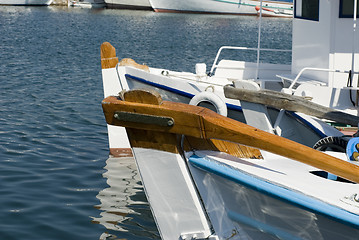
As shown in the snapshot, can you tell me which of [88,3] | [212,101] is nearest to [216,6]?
[88,3]

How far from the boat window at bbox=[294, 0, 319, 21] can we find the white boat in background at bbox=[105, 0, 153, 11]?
2278 inches

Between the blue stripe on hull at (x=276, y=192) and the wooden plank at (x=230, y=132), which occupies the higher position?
the wooden plank at (x=230, y=132)

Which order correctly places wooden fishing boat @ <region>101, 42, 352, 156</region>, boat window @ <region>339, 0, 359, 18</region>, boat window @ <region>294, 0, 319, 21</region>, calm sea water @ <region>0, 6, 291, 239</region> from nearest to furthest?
wooden fishing boat @ <region>101, 42, 352, 156</region>
calm sea water @ <region>0, 6, 291, 239</region>
boat window @ <region>339, 0, 359, 18</region>
boat window @ <region>294, 0, 319, 21</region>

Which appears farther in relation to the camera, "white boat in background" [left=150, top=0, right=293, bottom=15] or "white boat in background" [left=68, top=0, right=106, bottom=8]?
"white boat in background" [left=68, top=0, right=106, bottom=8]

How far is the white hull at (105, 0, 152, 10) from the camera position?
68.0 m

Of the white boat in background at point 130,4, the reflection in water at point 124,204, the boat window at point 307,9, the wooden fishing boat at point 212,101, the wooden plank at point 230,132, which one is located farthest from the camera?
the white boat in background at point 130,4

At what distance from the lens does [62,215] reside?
843 centimetres

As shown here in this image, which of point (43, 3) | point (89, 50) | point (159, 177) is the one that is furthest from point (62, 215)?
point (43, 3)

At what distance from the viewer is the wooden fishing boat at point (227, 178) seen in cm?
474

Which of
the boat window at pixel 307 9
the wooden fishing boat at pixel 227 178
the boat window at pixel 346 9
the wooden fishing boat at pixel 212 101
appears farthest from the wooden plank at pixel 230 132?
the boat window at pixel 307 9

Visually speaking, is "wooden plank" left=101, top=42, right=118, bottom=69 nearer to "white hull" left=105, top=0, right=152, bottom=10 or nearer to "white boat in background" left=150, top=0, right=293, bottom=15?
"white boat in background" left=150, top=0, right=293, bottom=15

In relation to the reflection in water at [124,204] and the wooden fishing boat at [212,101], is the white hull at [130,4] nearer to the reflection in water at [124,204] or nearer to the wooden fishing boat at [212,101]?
the wooden fishing boat at [212,101]

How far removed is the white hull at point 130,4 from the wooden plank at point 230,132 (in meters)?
64.4

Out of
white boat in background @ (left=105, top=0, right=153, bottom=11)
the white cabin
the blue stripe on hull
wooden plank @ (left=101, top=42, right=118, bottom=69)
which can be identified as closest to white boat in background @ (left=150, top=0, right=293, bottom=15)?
white boat in background @ (left=105, top=0, right=153, bottom=11)
